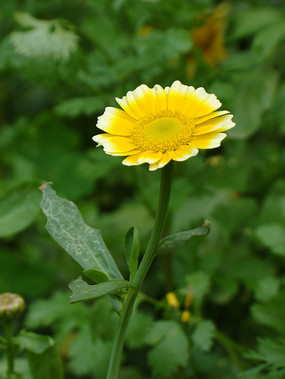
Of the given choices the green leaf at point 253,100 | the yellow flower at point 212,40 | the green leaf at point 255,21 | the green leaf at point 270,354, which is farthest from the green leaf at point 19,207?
the yellow flower at point 212,40

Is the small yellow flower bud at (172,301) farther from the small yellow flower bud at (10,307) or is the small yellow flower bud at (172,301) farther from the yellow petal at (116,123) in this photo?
the yellow petal at (116,123)

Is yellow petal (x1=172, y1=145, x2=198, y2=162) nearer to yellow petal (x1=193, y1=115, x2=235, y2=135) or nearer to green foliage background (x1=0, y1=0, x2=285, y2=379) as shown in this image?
yellow petal (x1=193, y1=115, x2=235, y2=135)

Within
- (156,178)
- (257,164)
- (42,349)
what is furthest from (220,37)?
(42,349)

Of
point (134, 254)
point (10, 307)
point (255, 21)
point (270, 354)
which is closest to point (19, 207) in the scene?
point (10, 307)

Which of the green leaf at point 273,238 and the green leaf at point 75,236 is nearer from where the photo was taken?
the green leaf at point 75,236

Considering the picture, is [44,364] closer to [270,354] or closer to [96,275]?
[96,275]
